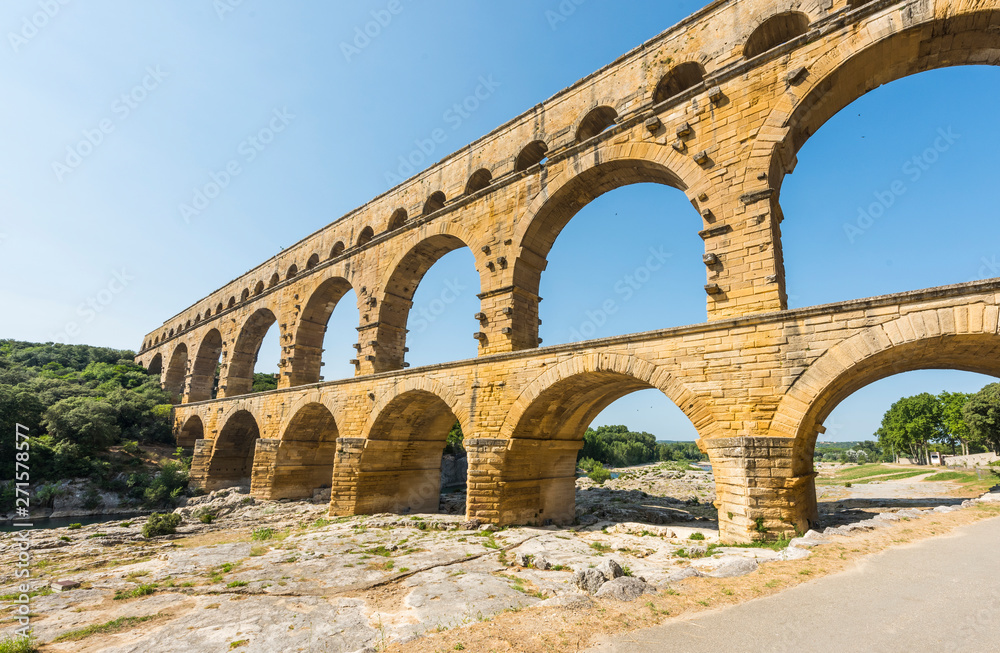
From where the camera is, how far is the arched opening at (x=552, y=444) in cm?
1058

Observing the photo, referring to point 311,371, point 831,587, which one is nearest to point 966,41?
point 831,587

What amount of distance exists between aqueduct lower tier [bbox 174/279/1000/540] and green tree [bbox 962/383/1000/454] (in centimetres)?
2853

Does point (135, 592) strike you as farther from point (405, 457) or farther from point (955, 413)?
point (955, 413)

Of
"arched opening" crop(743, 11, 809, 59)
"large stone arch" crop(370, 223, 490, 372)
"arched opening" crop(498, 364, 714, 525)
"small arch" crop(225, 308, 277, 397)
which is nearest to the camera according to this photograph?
"arched opening" crop(743, 11, 809, 59)

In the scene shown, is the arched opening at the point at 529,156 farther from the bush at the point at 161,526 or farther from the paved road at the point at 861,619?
the bush at the point at 161,526

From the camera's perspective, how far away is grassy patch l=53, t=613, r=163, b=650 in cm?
505

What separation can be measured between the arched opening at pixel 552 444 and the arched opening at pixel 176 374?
31915mm

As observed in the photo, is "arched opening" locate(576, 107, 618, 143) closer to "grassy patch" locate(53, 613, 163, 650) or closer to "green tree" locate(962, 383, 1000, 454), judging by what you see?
"grassy patch" locate(53, 613, 163, 650)

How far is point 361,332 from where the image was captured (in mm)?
16844

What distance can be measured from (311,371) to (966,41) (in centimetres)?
2163

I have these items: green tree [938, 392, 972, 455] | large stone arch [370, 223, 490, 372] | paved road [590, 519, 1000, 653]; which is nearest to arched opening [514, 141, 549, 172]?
large stone arch [370, 223, 490, 372]

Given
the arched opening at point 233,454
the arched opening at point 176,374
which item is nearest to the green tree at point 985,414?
the arched opening at point 233,454

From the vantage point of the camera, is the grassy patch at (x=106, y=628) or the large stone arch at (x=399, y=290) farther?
the large stone arch at (x=399, y=290)

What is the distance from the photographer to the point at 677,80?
445 inches
